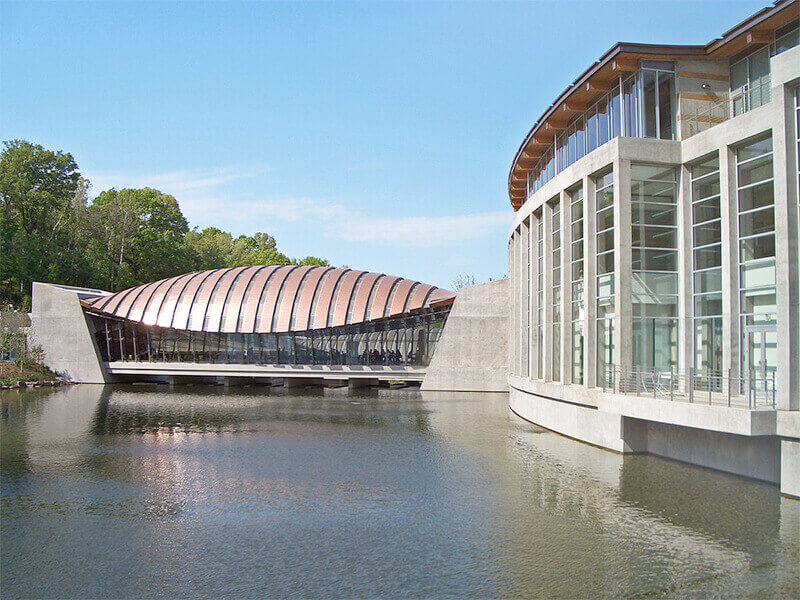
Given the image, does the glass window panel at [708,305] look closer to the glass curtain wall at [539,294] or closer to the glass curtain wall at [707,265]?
the glass curtain wall at [707,265]

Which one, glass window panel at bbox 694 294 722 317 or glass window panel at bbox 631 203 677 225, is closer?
glass window panel at bbox 694 294 722 317

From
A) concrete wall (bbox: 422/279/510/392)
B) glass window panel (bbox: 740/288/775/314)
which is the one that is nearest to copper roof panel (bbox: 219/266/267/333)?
concrete wall (bbox: 422/279/510/392)

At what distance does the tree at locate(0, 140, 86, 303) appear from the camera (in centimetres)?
6938

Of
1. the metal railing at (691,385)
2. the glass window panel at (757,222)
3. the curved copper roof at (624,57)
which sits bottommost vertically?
the metal railing at (691,385)

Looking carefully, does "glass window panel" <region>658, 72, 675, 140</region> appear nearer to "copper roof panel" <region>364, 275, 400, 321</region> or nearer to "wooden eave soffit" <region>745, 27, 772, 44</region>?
"wooden eave soffit" <region>745, 27, 772, 44</region>

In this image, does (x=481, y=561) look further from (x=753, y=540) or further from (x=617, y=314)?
(x=617, y=314)

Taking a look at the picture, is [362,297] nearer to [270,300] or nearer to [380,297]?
[380,297]

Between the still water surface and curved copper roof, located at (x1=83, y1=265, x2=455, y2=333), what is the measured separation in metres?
29.1

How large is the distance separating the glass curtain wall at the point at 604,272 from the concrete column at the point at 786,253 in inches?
298

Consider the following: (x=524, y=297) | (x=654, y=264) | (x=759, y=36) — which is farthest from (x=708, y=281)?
(x=524, y=297)

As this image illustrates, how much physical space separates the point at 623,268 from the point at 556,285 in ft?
26.7

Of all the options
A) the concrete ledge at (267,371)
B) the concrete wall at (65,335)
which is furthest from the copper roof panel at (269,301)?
the concrete wall at (65,335)

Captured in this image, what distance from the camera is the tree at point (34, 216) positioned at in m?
69.4

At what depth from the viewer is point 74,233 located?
76688 mm
